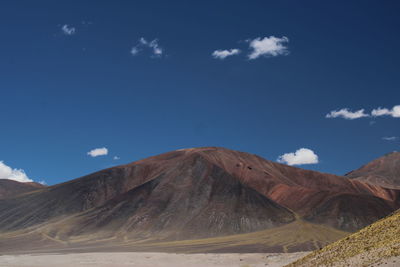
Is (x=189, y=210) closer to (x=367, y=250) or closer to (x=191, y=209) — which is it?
(x=191, y=209)

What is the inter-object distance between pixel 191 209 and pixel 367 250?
10365 cm

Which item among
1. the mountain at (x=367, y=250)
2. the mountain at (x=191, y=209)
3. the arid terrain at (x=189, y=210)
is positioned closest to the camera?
the mountain at (x=367, y=250)

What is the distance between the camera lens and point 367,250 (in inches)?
841

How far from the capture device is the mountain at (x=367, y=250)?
1923cm

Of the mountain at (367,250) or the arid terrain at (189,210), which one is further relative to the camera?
the arid terrain at (189,210)

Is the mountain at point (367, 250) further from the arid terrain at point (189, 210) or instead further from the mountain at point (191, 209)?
the mountain at point (191, 209)

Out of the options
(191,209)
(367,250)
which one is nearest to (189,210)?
(191,209)

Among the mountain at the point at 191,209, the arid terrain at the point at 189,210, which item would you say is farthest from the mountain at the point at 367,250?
the mountain at the point at 191,209

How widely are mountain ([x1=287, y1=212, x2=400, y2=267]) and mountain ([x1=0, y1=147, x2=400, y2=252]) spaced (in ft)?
179

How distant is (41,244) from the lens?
10475cm

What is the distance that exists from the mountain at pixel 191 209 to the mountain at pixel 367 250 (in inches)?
2146

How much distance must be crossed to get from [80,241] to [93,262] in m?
54.0

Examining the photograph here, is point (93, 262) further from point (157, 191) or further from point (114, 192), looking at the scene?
point (114, 192)

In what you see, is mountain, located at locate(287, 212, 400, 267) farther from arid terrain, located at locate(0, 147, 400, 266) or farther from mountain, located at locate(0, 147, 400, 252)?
mountain, located at locate(0, 147, 400, 252)
